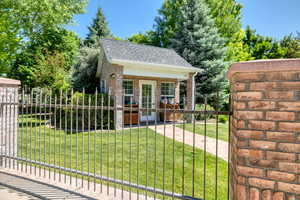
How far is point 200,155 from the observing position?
18.6 feet

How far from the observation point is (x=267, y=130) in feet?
6.12

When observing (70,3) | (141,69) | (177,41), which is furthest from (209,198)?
(70,3)

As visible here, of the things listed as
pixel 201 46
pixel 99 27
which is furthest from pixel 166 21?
pixel 99 27

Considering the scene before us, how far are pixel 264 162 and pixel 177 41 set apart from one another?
649 inches

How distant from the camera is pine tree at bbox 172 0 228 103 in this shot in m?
15.8

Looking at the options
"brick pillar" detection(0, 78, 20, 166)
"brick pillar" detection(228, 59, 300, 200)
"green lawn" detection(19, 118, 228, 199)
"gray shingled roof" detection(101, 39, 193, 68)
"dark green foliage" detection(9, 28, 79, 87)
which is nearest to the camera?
"brick pillar" detection(228, 59, 300, 200)

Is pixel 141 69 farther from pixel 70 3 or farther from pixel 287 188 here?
pixel 70 3

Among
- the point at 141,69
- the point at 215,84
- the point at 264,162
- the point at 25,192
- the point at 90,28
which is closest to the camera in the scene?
the point at 264,162

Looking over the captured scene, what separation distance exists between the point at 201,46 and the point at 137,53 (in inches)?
273

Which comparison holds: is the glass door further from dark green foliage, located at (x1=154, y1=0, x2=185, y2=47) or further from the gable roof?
dark green foliage, located at (x1=154, y1=0, x2=185, y2=47)

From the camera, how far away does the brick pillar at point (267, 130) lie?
1775mm

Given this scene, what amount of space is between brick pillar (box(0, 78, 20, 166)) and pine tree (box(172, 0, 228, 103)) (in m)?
13.1

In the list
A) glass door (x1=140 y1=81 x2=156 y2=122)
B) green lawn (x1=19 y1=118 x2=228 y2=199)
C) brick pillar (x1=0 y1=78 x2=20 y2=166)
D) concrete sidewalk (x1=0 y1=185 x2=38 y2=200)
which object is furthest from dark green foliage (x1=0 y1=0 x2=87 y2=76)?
concrete sidewalk (x1=0 y1=185 x2=38 y2=200)

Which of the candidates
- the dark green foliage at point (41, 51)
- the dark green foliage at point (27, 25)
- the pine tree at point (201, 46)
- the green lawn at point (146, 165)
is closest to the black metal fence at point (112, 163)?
the green lawn at point (146, 165)
